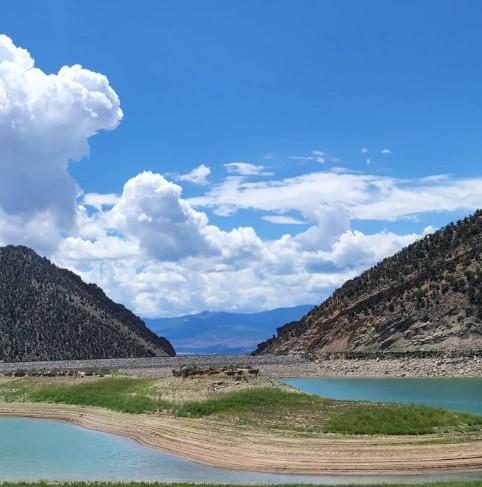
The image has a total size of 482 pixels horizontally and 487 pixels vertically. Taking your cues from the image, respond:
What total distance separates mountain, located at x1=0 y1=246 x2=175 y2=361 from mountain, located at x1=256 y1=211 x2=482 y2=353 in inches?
1593

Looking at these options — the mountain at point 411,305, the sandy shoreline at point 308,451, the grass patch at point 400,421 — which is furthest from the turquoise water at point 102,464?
the mountain at point 411,305

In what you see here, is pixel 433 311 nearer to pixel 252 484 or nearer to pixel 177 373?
pixel 177 373

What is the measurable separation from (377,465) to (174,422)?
18550mm

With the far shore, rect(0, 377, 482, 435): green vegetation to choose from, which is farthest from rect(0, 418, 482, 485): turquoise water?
the far shore

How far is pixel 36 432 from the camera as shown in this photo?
173 feet

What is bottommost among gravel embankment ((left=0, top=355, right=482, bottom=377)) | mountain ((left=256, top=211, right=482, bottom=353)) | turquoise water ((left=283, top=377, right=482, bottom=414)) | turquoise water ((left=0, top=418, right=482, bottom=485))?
turquoise water ((left=0, top=418, right=482, bottom=485))

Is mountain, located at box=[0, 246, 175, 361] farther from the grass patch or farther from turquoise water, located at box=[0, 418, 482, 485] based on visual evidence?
the grass patch

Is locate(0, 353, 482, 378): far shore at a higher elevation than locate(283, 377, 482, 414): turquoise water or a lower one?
higher

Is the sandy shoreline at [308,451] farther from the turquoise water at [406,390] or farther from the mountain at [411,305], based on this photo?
the mountain at [411,305]

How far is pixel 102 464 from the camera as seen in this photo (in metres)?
38.3

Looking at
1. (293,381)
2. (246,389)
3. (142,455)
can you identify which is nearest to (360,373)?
(293,381)

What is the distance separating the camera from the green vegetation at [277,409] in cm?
4228

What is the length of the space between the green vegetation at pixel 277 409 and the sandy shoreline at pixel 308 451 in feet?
6.59

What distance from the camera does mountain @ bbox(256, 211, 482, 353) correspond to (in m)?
124
